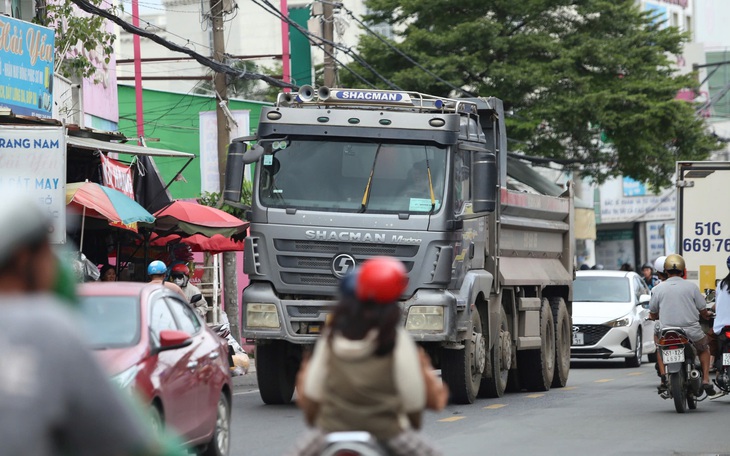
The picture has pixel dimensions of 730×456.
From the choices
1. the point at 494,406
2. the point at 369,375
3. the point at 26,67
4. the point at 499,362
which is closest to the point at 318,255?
the point at 494,406

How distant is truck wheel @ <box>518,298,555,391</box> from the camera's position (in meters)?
18.7

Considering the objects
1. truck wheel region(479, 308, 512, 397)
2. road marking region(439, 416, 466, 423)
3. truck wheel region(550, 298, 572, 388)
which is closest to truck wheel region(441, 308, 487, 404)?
truck wheel region(479, 308, 512, 397)

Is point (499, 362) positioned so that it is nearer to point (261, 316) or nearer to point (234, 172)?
point (261, 316)

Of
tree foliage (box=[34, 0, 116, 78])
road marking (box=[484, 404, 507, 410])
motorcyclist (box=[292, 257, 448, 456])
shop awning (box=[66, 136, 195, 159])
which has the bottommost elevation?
road marking (box=[484, 404, 507, 410])

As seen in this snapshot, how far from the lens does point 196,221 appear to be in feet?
65.3

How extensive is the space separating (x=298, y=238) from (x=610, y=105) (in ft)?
71.6

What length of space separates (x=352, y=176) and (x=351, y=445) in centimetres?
949

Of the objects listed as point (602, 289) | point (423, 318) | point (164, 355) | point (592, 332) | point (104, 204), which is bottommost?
point (592, 332)

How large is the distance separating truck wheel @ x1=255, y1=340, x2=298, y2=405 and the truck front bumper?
63cm

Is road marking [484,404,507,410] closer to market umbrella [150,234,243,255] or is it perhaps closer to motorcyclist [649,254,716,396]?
motorcyclist [649,254,716,396]

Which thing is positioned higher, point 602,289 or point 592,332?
point 602,289

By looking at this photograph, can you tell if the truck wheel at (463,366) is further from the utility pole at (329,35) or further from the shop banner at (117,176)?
the utility pole at (329,35)

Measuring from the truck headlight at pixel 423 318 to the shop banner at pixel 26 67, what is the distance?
6.03 metres

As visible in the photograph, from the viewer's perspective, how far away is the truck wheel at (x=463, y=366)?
15516 mm
